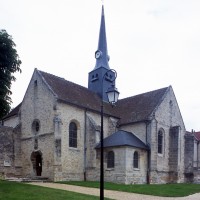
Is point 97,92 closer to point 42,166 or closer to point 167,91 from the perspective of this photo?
point 167,91

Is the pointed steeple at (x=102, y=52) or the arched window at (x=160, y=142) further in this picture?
the pointed steeple at (x=102, y=52)

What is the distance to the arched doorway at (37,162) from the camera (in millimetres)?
28203

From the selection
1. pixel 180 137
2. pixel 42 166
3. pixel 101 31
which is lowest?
pixel 42 166

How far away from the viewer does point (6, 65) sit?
19.3m

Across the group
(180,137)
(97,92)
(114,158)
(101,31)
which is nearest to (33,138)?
(114,158)

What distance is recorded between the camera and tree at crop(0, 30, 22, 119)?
19.0 m

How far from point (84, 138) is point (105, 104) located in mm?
6515

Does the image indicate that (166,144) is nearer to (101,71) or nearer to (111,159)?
(111,159)

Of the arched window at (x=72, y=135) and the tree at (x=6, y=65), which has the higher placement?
the tree at (x=6, y=65)

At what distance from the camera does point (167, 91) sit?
1297 inches

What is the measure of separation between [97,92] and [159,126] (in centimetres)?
905

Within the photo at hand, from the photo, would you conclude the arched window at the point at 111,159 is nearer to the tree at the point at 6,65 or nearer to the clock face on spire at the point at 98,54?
the tree at the point at 6,65

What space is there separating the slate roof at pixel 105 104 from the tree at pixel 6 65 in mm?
7643

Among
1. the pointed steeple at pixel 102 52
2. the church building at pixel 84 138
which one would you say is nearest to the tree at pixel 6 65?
the church building at pixel 84 138
